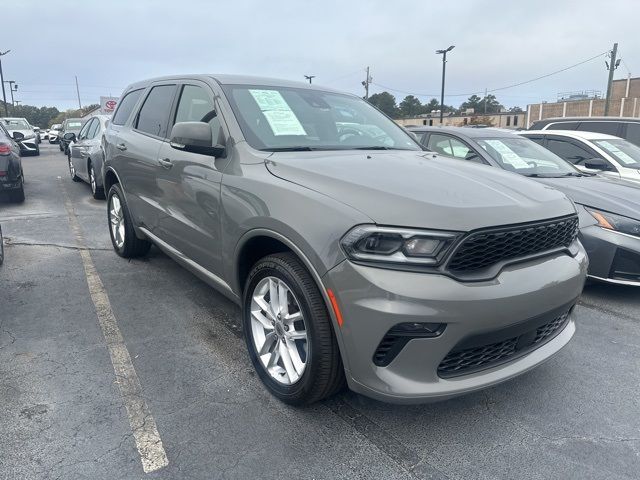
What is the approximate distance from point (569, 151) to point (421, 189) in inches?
220

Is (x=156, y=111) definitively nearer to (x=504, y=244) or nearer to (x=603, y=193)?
(x=504, y=244)

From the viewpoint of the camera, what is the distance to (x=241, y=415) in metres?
2.62

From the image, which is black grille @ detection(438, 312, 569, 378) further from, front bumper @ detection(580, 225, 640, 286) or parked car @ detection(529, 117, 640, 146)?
parked car @ detection(529, 117, 640, 146)

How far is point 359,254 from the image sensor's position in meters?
2.18

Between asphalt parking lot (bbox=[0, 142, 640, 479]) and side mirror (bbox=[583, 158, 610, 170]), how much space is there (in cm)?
280

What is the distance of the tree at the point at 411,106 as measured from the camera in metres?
84.1

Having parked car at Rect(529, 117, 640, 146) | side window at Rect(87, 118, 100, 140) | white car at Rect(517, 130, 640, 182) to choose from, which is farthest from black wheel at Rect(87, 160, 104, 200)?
parked car at Rect(529, 117, 640, 146)

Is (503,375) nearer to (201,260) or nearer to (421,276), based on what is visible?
(421,276)

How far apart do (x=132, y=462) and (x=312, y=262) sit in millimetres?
1249

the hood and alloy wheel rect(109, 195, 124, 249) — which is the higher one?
the hood

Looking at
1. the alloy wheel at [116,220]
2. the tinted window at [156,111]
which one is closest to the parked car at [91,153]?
the alloy wheel at [116,220]

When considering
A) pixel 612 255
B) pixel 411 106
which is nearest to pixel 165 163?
pixel 612 255

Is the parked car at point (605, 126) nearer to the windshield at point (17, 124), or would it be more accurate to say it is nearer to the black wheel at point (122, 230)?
the black wheel at point (122, 230)

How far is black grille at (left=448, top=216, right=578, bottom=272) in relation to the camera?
2189mm
